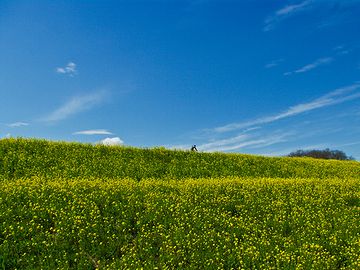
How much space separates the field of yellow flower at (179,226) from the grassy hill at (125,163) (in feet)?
29.0

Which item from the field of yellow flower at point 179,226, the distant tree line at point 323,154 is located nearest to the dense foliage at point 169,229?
the field of yellow flower at point 179,226

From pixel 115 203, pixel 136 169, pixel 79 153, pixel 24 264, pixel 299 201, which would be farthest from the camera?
pixel 79 153

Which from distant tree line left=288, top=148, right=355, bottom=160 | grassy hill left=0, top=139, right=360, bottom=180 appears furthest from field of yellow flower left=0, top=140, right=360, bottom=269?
distant tree line left=288, top=148, right=355, bottom=160

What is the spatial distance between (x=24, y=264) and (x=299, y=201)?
1259 cm

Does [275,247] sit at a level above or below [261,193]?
below

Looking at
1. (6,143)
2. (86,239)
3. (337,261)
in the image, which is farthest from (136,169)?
(337,261)

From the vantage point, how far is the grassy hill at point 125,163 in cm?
2695

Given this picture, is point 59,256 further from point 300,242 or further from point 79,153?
point 79,153

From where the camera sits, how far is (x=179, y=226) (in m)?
14.2

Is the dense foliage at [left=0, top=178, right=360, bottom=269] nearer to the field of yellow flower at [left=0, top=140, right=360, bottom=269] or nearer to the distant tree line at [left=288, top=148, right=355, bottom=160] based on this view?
the field of yellow flower at [left=0, top=140, right=360, bottom=269]

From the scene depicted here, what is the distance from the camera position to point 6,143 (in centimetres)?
3083

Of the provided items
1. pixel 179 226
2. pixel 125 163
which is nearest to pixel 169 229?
pixel 179 226

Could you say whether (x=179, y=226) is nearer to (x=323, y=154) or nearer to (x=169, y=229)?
(x=169, y=229)

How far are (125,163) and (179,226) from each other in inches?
626
